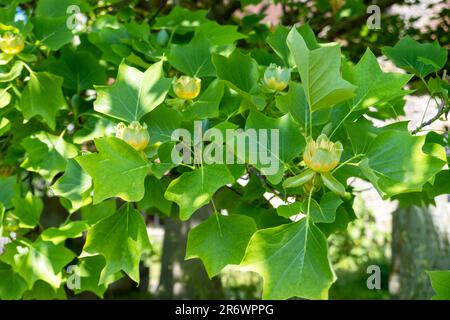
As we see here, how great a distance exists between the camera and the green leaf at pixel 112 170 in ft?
3.35

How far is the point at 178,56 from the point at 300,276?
2.35ft

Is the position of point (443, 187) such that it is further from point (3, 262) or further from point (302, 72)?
point (3, 262)

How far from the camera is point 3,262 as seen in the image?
5.49 ft

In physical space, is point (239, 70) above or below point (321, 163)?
above

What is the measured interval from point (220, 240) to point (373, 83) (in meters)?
0.45

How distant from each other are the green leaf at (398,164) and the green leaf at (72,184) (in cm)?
62

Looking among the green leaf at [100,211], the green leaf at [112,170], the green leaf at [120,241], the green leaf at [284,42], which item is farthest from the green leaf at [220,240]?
the green leaf at [100,211]

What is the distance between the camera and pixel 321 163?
96 centimetres

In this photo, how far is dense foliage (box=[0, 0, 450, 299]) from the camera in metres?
0.96

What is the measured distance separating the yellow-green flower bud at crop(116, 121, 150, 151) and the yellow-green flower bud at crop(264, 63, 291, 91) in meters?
0.32

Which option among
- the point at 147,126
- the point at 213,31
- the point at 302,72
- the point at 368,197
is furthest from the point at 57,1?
the point at 368,197

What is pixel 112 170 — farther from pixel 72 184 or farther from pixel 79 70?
pixel 79 70

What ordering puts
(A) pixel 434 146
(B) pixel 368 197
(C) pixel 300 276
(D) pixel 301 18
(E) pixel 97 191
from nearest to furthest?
Result: 1. (C) pixel 300 276
2. (E) pixel 97 191
3. (A) pixel 434 146
4. (D) pixel 301 18
5. (B) pixel 368 197

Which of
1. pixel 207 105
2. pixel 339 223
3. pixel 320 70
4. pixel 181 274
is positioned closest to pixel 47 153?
pixel 207 105
